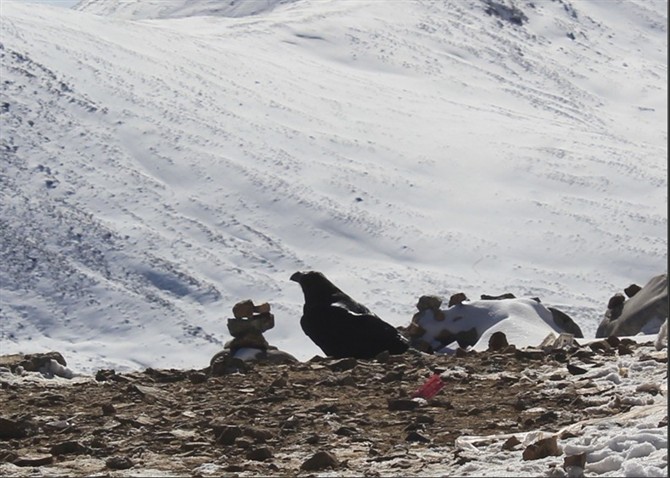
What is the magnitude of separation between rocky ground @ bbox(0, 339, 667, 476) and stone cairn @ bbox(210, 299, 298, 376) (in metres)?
0.15

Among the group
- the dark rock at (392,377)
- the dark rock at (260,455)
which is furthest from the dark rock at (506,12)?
the dark rock at (260,455)

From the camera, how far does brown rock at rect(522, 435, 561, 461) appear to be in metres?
6.37

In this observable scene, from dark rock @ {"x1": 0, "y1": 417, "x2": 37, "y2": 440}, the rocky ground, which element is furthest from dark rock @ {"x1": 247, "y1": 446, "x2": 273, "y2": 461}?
dark rock @ {"x1": 0, "y1": 417, "x2": 37, "y2": 440}

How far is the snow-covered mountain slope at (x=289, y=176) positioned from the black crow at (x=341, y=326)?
3689 centimetres

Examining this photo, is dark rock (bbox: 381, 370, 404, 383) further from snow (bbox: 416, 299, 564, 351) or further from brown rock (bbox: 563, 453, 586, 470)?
brown rock (bbox: 563, 453, 586, 470)

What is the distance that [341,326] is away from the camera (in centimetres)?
1205

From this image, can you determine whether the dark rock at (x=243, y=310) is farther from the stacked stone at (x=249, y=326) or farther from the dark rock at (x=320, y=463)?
the dark rock at (x=320, y=463)

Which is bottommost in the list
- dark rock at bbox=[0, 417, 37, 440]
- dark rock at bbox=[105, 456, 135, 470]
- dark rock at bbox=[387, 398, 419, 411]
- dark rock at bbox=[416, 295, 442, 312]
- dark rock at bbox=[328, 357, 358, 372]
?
dark rock at bbox=[416, 295, 442, 312]

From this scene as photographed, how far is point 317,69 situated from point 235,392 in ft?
285

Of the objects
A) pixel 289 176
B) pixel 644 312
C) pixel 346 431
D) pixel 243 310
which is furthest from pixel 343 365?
pixel 289 176

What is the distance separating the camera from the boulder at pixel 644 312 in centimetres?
1207

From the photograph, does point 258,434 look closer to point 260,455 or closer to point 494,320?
point 260,455

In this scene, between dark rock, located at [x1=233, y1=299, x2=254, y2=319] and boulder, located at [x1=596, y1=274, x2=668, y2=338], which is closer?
boulder, located at [x1=596, y1=274, x2=668, y2=338]

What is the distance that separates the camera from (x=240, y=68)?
295 feet
